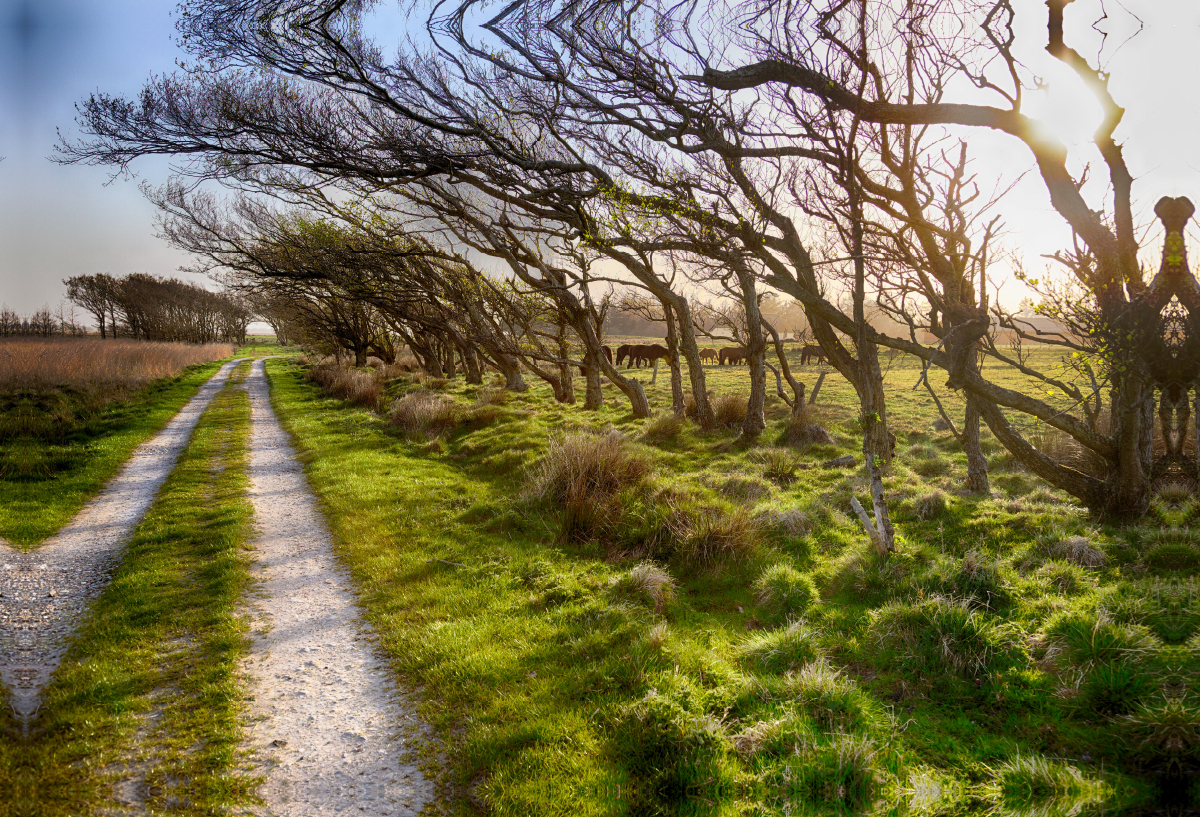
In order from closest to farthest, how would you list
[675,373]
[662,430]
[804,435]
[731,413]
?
[804,435] < [662,430] < [731,413] < [675,373]

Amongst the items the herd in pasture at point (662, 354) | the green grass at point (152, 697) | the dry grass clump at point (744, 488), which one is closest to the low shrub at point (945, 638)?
the dry grass clump at point (744, 488)

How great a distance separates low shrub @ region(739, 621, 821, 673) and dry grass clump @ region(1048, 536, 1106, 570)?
3.31m

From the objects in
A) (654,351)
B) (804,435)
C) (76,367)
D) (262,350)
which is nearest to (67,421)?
(76,367)

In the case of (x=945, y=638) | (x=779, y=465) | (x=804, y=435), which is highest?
(x=804, y=435)

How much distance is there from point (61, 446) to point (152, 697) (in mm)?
12637

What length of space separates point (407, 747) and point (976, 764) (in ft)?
12.5

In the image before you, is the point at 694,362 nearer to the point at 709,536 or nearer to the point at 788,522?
the point at 788,522

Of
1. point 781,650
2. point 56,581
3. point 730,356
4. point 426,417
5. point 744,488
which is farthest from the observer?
point 730,356

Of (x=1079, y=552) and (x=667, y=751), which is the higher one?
(x=1079, y=552)

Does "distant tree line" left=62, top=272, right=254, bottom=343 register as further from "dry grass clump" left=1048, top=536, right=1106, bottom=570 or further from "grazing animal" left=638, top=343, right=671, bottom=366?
"dry grass clump" left=1048, top=536, right=1106, bottom=570

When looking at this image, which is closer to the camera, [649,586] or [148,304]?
[649,586]

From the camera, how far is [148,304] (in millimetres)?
68375

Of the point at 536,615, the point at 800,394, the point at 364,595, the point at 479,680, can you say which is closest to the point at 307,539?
the point at 364,595

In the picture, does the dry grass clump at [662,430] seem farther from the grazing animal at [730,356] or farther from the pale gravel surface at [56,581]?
the grazing animal at [730,356]
